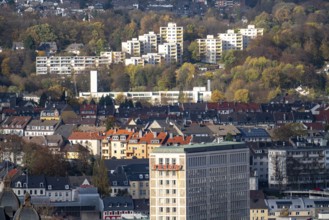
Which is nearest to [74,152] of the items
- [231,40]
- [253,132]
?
[253,132]

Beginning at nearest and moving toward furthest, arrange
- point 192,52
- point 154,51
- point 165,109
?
point 165,109 < point 192,52 < point 154,51

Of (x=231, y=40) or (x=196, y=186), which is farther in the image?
(x=231, y=40)

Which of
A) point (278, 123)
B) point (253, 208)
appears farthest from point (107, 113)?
point (253, 208)

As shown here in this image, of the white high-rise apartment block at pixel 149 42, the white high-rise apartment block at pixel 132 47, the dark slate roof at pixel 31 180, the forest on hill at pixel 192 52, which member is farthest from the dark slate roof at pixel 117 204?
the white high-rise apartment block at pixel 149 42

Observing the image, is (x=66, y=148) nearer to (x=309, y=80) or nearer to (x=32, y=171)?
(x=32, y=171)

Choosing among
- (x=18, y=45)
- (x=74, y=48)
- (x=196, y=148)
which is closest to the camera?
(x=196, y=148)

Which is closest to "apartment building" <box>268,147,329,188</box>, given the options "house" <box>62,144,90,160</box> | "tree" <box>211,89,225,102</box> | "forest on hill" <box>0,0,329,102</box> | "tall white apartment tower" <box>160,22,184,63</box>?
"house" <box>62,144,90,160</box>

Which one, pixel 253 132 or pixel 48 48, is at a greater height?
pixel 48 48

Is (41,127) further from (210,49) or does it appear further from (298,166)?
(210,49)
